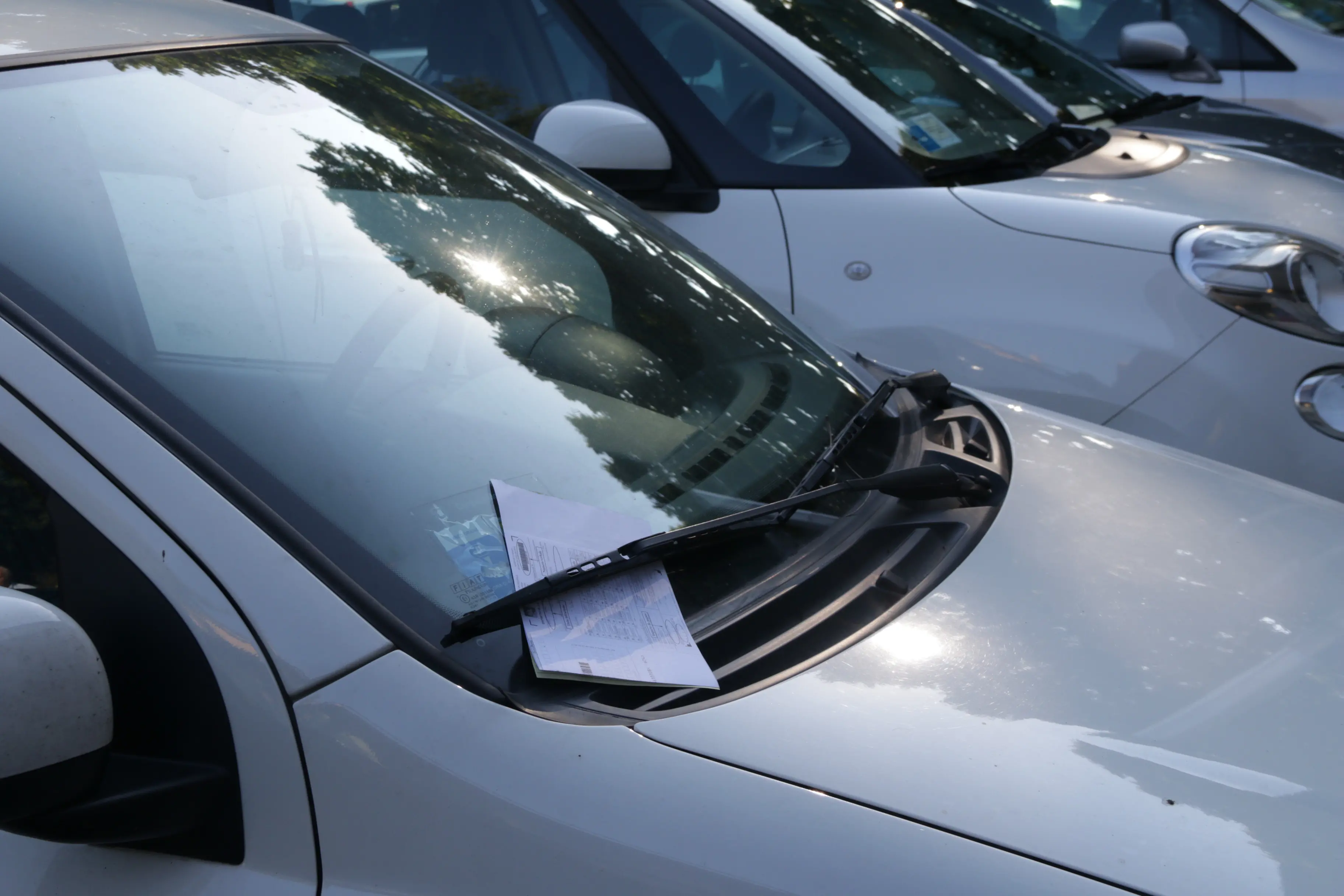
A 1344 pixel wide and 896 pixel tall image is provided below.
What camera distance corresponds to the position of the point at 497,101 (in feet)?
11.2

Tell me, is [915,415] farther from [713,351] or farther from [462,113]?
[462,113]

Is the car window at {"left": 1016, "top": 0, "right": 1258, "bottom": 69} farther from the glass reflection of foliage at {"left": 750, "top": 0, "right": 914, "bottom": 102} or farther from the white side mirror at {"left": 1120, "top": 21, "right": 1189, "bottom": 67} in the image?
the glass reflection of foliage at {"left": 750, "top": 0, "right": 914, "bottom": 102}

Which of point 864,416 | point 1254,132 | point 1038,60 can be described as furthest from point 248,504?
point 1254,132

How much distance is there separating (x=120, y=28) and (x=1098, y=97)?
323 cm

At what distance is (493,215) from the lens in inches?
74.9

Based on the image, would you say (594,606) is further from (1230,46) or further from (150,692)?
(1230,46)

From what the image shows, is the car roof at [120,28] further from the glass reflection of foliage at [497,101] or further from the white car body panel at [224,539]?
the glass reflection of foliage at [497,101]

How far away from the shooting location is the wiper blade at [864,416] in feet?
5.46

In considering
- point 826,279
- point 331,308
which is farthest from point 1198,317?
point 331,308

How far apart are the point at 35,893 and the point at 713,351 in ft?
3.84

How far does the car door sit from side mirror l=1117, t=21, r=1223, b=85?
5.30 metres

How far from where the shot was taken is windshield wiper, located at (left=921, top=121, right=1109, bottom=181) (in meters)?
3.05

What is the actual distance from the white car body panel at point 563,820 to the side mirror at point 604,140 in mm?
1986

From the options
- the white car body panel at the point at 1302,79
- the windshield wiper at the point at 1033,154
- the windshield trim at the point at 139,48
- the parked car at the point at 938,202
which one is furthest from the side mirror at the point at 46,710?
the white car body panel at the point at 1302,79
